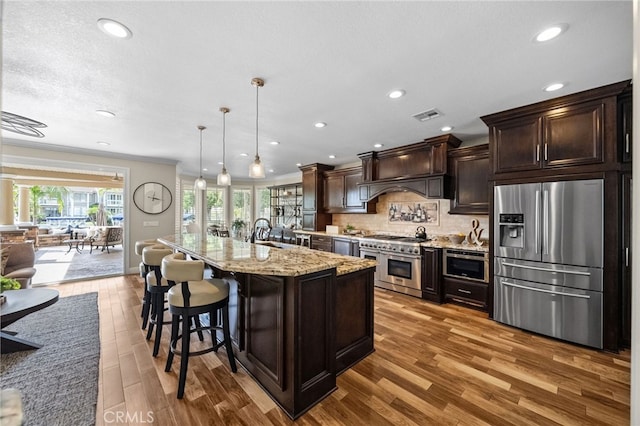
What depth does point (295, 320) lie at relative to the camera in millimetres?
1980

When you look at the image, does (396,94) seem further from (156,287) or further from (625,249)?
(156,287)

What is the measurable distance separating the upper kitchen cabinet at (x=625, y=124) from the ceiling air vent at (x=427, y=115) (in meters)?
1.66

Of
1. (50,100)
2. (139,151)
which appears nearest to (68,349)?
(50,100)

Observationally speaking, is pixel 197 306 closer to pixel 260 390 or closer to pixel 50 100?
pixel 260 390

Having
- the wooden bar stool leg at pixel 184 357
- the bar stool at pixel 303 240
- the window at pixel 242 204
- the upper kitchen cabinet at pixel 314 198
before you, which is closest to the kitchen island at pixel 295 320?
the wooden bar stool leg at pixel 184 357

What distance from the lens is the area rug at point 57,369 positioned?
6.44 feet

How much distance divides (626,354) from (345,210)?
4.31m

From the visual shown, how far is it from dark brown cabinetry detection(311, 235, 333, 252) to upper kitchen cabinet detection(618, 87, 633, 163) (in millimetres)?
4291

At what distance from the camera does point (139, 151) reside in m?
5.17

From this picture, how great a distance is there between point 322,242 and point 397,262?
186 cm

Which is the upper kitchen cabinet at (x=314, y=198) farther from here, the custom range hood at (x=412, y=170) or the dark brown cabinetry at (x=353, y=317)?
the dark brown cabinetry at (x=353, y=317)

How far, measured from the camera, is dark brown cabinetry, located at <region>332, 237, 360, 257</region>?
519 cm

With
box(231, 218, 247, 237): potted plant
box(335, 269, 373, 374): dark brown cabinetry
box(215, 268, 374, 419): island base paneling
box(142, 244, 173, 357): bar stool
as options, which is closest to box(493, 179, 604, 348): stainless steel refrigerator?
box(335, 269, 373, 374): dark brown cabinetry

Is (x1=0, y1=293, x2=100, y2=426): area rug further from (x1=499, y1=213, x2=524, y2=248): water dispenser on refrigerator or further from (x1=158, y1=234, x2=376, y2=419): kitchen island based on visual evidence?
(x1=499, y1=213, x2=524, y2=248): water dispenser on refrigerator
